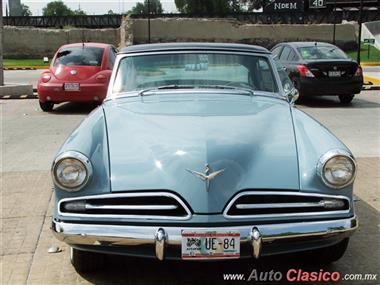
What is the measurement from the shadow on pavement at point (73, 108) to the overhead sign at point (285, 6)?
49294 millimetres

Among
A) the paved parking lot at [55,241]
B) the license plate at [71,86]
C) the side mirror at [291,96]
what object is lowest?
the paved parking lot at [55,241]

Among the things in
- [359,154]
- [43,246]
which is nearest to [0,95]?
[359,154]

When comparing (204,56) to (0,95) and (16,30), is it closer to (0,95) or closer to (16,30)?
(0,95)

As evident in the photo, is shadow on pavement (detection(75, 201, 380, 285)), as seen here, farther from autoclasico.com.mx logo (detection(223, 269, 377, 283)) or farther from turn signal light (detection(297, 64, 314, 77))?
turn signal light (detection(297, 64, 314, 77))

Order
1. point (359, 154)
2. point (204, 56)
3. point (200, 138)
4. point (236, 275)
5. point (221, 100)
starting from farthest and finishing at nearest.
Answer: point (359, 154) < point (204, 56) < point (221, 100) < point (236, 275) < point (200, 138)

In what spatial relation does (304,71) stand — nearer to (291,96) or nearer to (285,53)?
(285,53)

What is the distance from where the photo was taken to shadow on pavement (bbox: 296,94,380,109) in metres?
12.4

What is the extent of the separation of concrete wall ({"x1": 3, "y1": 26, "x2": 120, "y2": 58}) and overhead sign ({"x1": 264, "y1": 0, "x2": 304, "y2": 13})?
2408 centimetres

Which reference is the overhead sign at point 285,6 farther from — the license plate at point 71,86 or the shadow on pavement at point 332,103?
the license plate at point 71,86

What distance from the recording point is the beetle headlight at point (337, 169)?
3344 mm

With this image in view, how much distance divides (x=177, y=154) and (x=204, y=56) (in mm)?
1741

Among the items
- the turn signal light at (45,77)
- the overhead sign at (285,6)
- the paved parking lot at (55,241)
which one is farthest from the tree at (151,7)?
the paved parking lot at (55,241)

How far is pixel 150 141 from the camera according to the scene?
3.54 m

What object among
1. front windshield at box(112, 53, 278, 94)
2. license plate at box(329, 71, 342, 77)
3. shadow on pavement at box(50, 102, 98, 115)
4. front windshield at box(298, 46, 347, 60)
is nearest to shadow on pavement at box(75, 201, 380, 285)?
front windshield at box(112, 53, 278, 94)
